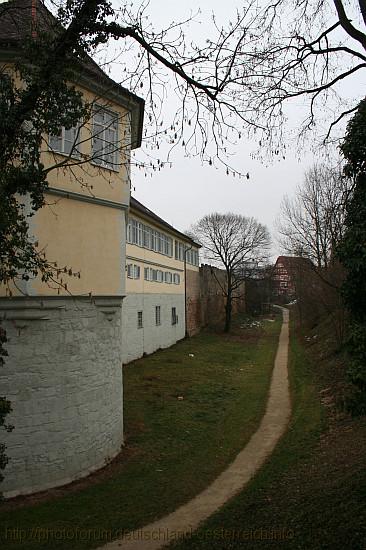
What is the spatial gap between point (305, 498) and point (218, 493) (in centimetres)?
214

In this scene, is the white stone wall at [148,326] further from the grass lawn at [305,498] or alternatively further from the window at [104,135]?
the window at [104,135]

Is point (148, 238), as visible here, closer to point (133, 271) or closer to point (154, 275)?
point (154, 275)

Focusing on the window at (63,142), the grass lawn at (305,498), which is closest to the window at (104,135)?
the window at (63,142)

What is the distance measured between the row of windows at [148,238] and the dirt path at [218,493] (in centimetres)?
1177

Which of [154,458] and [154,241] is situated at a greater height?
[154,241]

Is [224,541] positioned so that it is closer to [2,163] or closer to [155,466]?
[155,466]

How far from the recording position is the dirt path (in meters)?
7.04

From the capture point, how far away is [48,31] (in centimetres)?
720

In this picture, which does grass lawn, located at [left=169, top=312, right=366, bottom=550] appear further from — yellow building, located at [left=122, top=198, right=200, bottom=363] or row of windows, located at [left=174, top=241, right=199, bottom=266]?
row of windows, located at [left=174, top=241, right=199, bottom=266]

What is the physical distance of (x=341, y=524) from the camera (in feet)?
18.4

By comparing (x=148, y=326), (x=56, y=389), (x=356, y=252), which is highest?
(x=356, y=252)

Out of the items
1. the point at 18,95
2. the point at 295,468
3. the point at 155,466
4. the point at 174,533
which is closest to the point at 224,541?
the point at 174,533

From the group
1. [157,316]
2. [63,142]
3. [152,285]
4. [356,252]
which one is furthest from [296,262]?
[356,252]

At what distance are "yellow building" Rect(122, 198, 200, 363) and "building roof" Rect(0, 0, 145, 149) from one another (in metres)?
11.6
